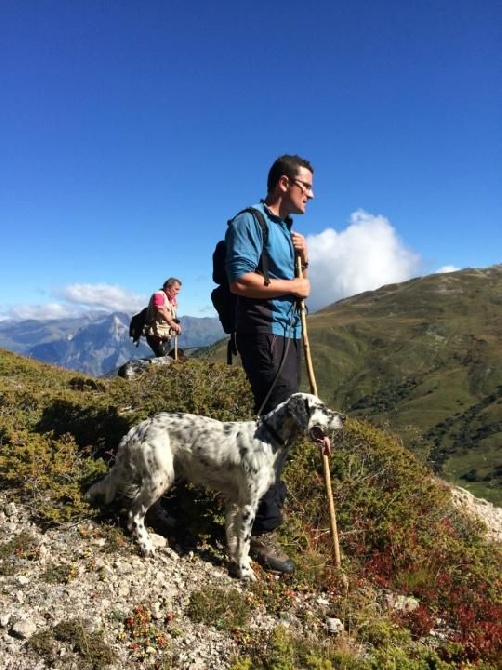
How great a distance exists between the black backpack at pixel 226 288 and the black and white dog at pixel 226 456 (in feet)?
3.30

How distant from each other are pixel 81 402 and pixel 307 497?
15.6ft

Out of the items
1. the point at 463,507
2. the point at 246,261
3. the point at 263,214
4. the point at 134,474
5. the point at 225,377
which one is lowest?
the point at 463,507

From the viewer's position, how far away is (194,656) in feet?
14.6

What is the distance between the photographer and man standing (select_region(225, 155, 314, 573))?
5152 mm

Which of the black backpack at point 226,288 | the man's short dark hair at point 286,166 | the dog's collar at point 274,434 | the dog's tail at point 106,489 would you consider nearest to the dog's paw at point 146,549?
the dog's tail at point 106,489

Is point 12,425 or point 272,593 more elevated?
point 12,425

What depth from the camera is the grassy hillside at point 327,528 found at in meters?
4.88

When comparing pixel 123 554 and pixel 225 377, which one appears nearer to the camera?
pixel 123 554

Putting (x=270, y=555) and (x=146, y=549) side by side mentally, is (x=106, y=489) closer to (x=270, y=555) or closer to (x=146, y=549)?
(x=146, y=549)

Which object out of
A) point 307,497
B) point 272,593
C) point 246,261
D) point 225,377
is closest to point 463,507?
point 307,497

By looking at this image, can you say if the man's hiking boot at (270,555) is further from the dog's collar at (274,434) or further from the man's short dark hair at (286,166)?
the man's short dark hair at (286,166)

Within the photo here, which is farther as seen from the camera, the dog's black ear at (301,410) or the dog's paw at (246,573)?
the dog's paw at (246,573)

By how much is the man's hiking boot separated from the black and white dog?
0.37 metres

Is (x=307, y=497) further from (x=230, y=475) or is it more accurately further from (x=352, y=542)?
(x=230, y=475)
